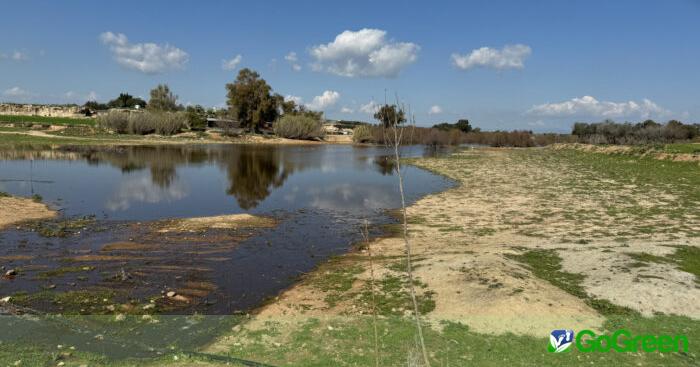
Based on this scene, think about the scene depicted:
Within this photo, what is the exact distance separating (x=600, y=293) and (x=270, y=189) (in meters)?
24.6

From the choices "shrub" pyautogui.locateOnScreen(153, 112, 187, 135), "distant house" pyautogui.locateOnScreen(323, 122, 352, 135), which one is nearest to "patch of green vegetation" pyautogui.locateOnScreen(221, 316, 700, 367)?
"shrub" pyautogui.locateOnScreen(153, 112, 187, 135)

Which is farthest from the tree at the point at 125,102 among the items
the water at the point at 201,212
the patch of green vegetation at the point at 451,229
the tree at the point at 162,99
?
the patch of green vegetation at the point at 451,229

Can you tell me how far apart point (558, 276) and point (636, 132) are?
9449cm

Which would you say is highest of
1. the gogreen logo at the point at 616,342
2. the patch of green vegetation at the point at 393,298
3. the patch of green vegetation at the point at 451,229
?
the gogreen logo at the point at 616,342

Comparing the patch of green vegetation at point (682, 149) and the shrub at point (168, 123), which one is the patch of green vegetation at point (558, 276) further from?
the shrub at point (168, 123)

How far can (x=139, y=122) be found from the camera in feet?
306

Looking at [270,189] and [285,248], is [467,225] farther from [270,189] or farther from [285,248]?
[270,189]

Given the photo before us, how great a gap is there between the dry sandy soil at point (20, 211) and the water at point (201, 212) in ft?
2.66

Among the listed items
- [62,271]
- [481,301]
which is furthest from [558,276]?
[62,271]

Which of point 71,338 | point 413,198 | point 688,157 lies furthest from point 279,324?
point 688,157

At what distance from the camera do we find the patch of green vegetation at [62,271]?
1211 centimetres

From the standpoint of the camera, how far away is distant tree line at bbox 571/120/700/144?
82.2 m

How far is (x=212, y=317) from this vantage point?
9391 millimetres

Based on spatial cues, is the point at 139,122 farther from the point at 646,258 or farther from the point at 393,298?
the point at 646,258
